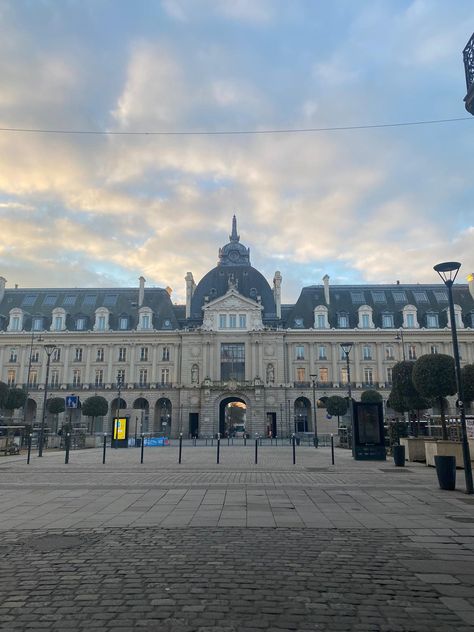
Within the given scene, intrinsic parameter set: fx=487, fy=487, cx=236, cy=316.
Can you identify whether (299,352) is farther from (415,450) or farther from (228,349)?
(415,450)

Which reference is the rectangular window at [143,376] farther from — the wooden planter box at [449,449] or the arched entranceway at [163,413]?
the wooden planter box at [449,449]

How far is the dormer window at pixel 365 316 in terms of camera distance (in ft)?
238

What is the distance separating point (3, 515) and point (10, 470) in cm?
1087

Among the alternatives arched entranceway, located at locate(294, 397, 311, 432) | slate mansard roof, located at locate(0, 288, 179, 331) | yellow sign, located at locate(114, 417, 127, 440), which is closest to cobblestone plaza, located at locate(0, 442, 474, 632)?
yellow sign, located at locate(114, 417, 127, 440)

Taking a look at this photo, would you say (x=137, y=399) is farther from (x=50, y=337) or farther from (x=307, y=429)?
(x=307, y=429)

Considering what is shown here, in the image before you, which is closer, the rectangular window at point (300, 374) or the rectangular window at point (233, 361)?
the rectangular window at point (233, 361)

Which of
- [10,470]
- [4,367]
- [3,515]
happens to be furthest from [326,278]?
[3,515]

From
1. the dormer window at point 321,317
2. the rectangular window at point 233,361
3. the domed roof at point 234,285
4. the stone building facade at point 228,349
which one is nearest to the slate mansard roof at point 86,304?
the stone building facade at point 228,349

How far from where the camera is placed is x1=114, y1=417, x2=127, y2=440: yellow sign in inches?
1570

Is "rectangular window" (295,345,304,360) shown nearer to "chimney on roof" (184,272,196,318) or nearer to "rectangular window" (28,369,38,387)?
"chimney on roof" (184,272,196,318)

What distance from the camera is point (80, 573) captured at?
621 centimetres

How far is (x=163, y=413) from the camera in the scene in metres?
71.5

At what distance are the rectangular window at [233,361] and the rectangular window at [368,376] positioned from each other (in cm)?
1754

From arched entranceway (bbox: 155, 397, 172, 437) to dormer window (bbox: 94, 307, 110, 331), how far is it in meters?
14.3
